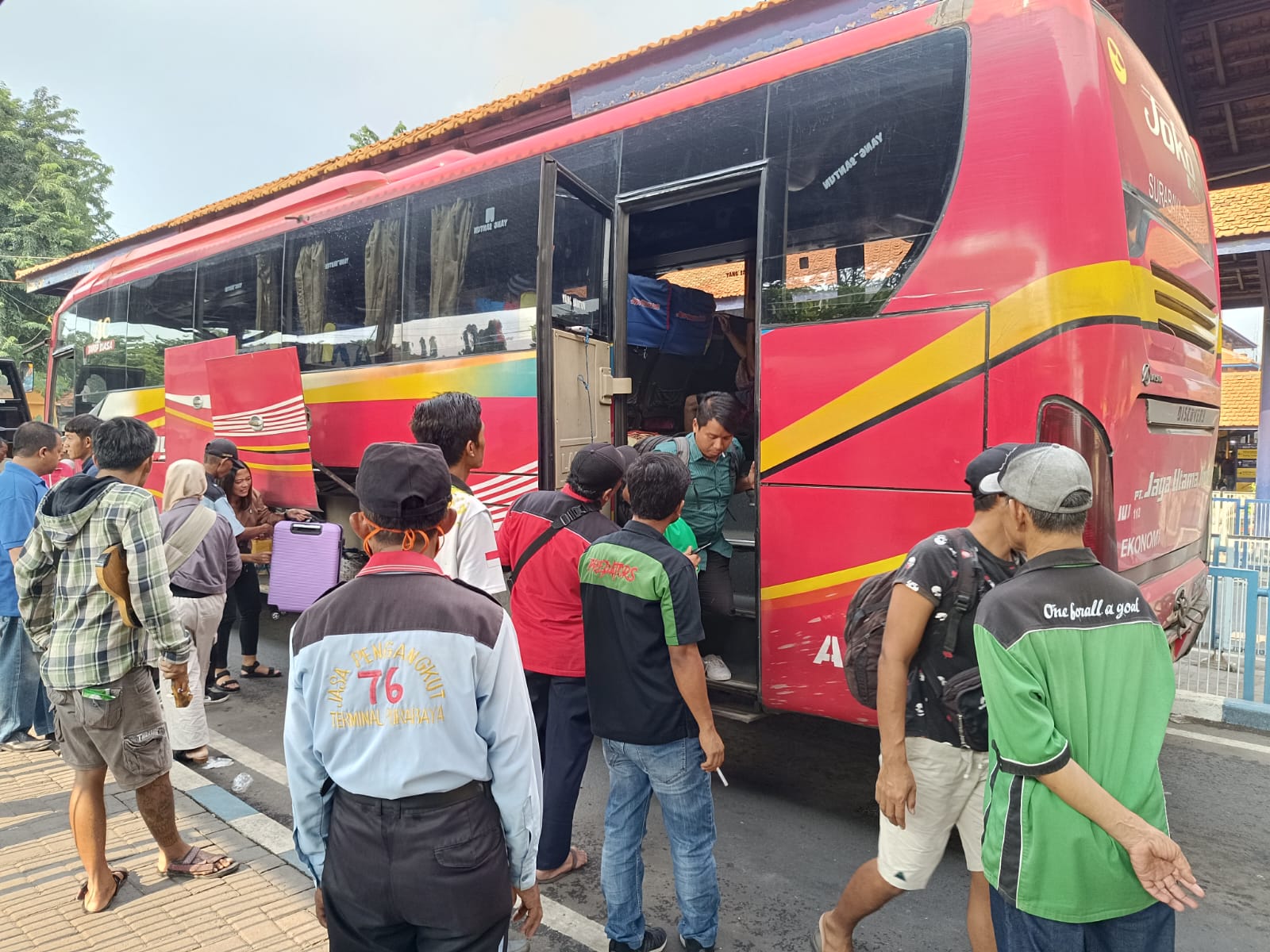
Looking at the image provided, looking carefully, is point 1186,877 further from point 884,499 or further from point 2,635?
point 2,635

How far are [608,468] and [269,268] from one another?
200 inches

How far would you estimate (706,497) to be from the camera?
4.11 meters

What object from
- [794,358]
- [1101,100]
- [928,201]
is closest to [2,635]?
[794,358]

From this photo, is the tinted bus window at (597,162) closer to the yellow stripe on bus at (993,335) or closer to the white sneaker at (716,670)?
the yellow stripe on bus at (993,335)

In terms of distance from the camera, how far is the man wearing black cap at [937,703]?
2033mm

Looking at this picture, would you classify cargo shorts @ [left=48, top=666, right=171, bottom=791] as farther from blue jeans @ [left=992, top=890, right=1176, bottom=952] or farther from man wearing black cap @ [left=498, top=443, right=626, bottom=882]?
blue jeans @ [left=992, top=890, right=1176, bottom=952]

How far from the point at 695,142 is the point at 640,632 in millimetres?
2629

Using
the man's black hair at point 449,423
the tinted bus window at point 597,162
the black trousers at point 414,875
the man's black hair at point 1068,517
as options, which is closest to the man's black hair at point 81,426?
the tinted bus window at point 597,162

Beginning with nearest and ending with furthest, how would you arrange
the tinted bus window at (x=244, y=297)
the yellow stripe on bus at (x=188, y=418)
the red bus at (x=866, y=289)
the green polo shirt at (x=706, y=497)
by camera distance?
the red bus at (x=866, y=289) → the green polo shirt at (x=706, y=497) → the tinted bus window at (x=244, y=297) → the yellow stripe on bus at (x=188, y=418)

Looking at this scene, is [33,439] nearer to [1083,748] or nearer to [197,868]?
[197,868]

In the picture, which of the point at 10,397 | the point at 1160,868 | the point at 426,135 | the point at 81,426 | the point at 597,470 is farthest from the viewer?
the point at 10,397

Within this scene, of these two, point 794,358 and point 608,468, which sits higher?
point 794,358

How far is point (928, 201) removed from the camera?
10.3 feet

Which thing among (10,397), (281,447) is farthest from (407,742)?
(10,397)
